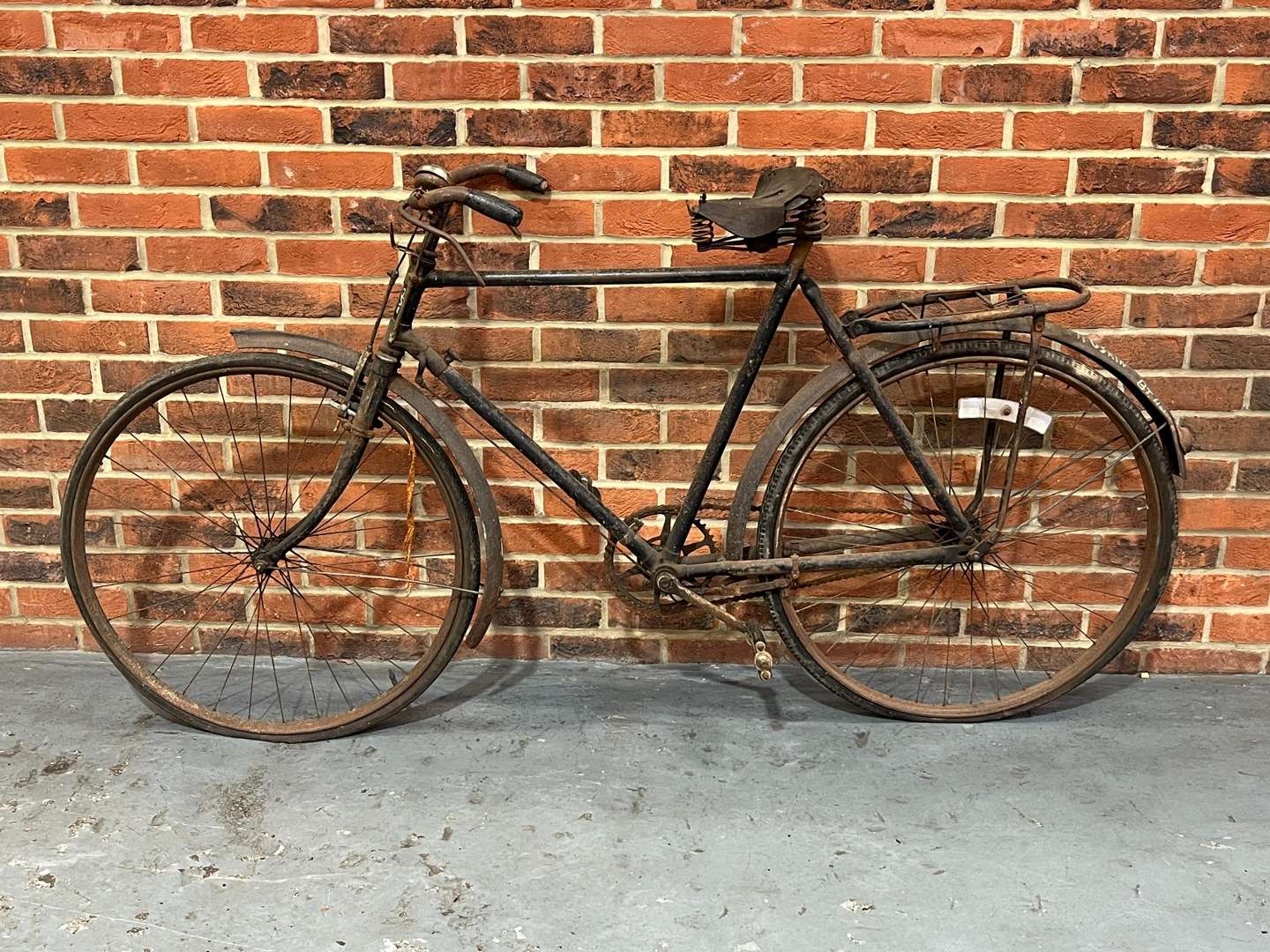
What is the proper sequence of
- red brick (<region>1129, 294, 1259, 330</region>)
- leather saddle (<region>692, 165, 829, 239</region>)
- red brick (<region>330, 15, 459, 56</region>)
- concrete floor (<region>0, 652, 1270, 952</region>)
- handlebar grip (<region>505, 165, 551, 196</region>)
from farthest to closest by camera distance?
red brick (<region>1129, 294, 1259, 330</region>) → red brick (<region>330, 15, 459, 56</region>) → handlebar grip (<region>505, 165, 551, 196</region>) → leather saddle (<region>692, 165, 829, 239</region>) → concrete floor (<region>0, 652, 1270, 952</region>)

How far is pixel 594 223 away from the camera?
7.27 feet

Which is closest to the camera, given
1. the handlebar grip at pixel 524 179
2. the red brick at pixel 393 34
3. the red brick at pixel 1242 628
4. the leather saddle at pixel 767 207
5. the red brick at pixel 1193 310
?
the leather saddle at pixel 767 207

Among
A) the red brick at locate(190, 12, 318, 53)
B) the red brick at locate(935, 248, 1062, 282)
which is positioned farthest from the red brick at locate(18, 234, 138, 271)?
the red brick at locate(935, 248, 1062, 282)

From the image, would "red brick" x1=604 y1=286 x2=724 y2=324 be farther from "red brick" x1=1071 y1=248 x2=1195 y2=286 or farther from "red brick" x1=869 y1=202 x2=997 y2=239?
"red brick" x1=1071 y1=248 x2=1195 y2=286

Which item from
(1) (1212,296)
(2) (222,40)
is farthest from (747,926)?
(2) (222,40)

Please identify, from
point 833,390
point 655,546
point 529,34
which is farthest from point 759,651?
point 529,34

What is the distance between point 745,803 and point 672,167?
1.30 m

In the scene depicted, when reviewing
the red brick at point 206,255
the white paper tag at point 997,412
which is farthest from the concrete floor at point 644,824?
the red brick at point 206,255

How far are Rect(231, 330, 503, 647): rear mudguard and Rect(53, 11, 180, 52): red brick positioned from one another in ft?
2.06

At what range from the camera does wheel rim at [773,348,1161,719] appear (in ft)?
7.42

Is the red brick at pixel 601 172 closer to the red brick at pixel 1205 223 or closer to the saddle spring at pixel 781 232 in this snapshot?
the saddle spring at pixel 781 232

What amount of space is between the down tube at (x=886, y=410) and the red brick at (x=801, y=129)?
1.04 ft

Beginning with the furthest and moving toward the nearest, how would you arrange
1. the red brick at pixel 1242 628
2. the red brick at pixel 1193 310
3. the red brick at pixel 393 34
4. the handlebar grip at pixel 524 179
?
1. the red brick at pixel 1242 628
2. the red brick at pixel 1193 310
3. the red brick at pixel 393 34
4. the handlebar grip at pixel 524 179

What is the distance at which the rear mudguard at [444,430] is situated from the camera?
2.10 metres
